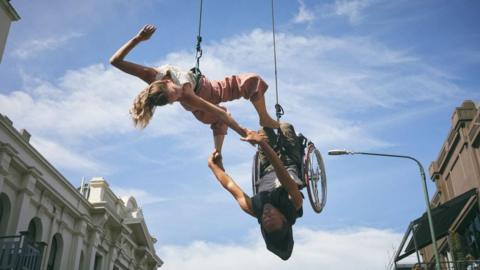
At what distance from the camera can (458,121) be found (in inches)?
749

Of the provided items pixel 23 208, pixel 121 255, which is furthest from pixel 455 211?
pixel 121 255

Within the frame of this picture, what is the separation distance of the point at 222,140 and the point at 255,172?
0.78 metres

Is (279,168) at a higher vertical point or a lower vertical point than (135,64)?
lower

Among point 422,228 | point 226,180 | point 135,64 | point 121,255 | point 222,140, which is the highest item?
point 121,255

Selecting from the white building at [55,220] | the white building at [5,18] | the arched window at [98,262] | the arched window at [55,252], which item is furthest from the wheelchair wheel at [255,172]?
the arched window at [98,262]

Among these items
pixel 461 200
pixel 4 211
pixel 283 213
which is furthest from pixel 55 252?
pixel 283 213

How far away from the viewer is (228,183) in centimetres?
643

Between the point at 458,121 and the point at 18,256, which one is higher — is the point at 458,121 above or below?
above

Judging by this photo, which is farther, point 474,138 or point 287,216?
point 474,138

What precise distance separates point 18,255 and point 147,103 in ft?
32.6

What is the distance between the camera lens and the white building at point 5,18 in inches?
614

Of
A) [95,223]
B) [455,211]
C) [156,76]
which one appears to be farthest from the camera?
[95,223]

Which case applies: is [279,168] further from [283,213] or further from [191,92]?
[191,92]

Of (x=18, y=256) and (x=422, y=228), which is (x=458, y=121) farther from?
(x=18, y=256)
